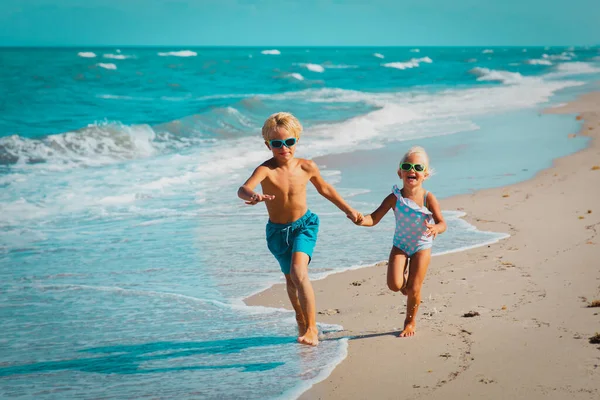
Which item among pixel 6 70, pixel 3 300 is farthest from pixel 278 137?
pixel 6 70

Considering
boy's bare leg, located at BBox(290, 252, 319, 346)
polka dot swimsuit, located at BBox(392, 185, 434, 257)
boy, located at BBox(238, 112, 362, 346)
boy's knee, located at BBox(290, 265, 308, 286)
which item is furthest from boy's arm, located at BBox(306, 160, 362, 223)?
boy's knee, located at BBox(290, 265, 308, 286)

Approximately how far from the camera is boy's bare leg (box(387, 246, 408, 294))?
443 centimetres

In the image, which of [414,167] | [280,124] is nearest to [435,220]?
[414,167]

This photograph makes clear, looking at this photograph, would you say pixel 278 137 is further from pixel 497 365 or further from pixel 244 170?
pixel 244 170

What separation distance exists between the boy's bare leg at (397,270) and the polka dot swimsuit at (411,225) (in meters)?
0.05

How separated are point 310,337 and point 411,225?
37.9 inches

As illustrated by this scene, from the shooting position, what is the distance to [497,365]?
3820mm

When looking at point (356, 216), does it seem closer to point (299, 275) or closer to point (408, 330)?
point (299, 275)

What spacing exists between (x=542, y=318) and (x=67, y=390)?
2952mm

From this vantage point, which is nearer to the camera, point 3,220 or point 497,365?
point 497,365

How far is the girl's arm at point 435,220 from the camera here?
14.3 ft

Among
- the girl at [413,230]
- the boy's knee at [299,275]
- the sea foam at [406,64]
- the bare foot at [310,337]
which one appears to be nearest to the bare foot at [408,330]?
the girl at [413,230]

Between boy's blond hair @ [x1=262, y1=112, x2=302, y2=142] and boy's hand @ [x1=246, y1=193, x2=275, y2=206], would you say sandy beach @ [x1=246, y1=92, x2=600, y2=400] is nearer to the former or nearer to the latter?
boy's hand @ [x1=246, y1=193, x2=275, y2=206]

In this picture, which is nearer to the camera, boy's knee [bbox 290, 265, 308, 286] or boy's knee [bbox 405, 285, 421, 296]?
boy's knee [bbox 290, 265, 308, 286]
